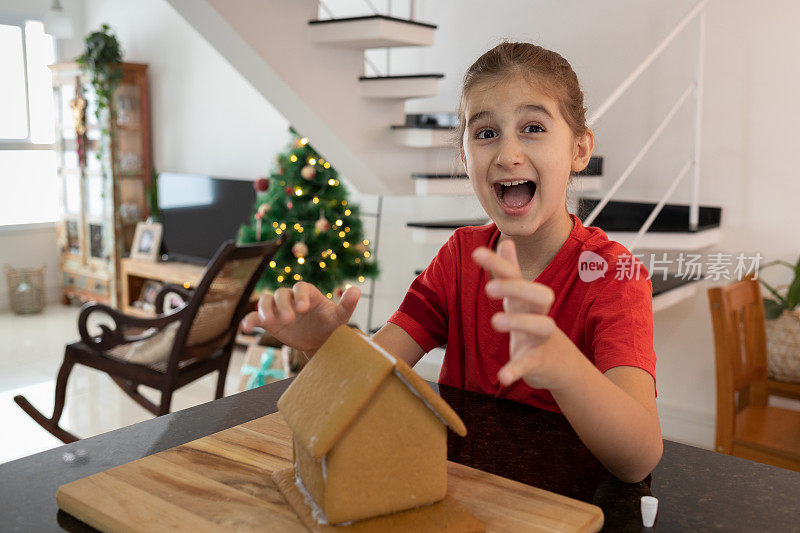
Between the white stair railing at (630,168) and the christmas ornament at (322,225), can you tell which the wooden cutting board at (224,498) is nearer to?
the white stair railing at (630,168)

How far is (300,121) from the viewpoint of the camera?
292 cm

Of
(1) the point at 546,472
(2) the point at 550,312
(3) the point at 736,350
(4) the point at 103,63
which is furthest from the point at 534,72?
(4) the point at 103,63

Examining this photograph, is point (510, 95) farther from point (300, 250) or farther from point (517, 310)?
point (300, 250)

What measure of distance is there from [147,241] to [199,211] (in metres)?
0.63

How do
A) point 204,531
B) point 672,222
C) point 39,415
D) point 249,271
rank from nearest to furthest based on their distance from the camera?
point 204,531 → point 39,415 → point 249,271 → point 672,222

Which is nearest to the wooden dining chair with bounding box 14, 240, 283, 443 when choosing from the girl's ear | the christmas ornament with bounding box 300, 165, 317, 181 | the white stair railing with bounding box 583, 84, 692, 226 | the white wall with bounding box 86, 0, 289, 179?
the christmas ornament with bounding box 300, 165, 317, 181

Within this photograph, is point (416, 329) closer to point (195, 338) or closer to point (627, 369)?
point (627, 369)

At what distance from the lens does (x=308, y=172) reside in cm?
364

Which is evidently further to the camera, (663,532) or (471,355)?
(471,355)

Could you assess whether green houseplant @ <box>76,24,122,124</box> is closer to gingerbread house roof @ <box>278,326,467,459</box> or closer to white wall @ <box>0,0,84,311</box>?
white wall @ <box>0,0,84,311</box>

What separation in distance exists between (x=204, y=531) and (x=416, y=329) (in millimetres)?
609

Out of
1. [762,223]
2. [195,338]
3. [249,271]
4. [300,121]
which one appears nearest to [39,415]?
[195,338]

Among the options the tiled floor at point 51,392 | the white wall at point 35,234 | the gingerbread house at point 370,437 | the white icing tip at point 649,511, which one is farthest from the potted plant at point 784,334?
the white wall at point 35,234

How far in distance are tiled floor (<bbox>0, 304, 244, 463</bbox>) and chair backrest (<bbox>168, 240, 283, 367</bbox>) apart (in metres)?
0.82
